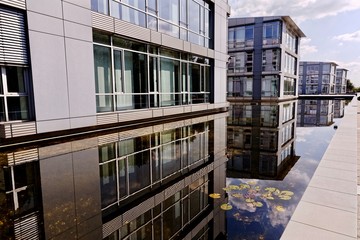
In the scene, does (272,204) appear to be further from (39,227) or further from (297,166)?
(39,227)

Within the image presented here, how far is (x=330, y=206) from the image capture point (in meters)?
4.15

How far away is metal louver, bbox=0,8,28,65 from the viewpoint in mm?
8570

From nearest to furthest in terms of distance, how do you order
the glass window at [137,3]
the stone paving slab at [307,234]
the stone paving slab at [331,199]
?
the stone paving slab at [307,234] → the stone paving slab at [331,199] → the glass window at [137,3]

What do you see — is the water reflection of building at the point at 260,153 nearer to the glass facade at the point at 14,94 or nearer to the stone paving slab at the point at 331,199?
the stone paving slab at the point at 331,199

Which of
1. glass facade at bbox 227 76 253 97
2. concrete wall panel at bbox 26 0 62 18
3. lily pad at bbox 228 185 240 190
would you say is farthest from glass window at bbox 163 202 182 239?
glass facade at bbox 227 76 253 97

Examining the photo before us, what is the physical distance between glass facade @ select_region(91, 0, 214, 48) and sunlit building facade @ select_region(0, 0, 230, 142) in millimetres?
56

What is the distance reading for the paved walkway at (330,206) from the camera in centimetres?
342

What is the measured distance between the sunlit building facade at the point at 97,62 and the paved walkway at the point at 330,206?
959 cm

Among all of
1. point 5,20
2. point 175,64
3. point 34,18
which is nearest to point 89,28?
point 34,18

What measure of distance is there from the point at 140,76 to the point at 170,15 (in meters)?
5.54

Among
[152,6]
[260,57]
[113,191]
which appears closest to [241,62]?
[260,57]

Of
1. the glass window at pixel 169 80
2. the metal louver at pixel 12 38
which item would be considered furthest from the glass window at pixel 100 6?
the glass window at pixel 169 80

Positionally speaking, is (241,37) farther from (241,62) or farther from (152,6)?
(152,6)

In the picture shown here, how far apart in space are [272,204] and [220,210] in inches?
41.8
